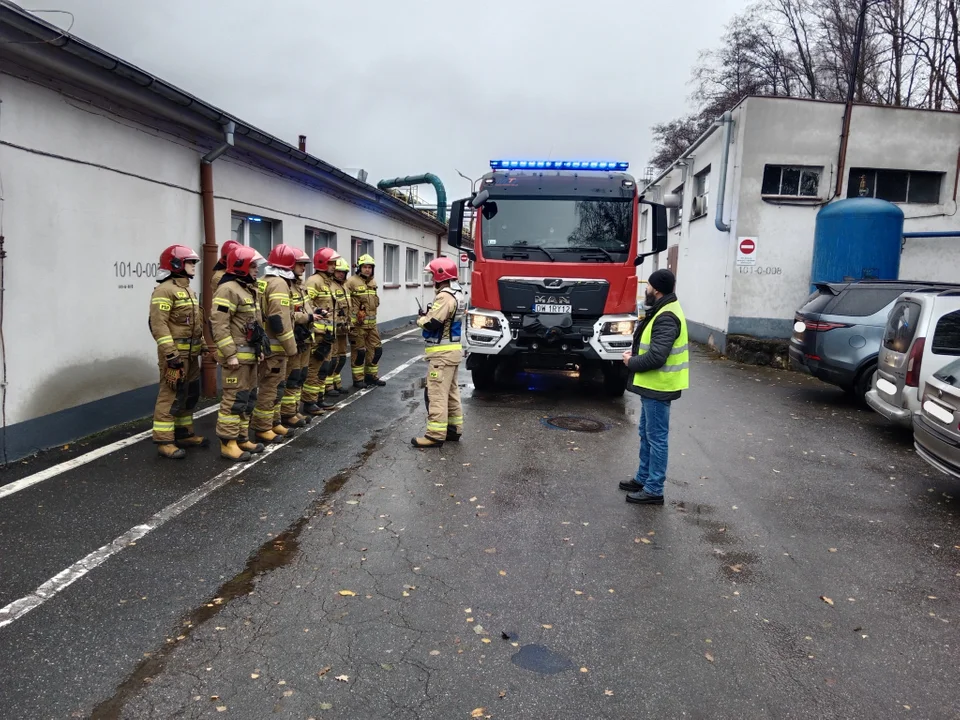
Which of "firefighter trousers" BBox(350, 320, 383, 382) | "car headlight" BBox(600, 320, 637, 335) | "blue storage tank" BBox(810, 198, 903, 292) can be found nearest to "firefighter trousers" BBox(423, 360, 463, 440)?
"car headlight" BBox(600, 320, 637, 335)

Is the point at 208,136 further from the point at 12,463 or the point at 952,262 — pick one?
the point at 952,262

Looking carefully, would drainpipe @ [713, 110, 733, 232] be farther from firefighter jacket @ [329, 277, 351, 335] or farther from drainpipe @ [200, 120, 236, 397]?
drainpipe @ [200, 120, 236, 397]

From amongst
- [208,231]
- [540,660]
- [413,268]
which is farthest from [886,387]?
[413,268]

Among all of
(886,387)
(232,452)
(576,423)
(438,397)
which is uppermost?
(886,387)

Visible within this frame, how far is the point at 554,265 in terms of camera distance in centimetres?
883

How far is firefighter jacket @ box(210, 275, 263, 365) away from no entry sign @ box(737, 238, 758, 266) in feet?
38.3

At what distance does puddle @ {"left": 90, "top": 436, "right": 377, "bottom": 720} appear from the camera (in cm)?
274

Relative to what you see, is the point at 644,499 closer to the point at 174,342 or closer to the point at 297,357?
the point at 297,357

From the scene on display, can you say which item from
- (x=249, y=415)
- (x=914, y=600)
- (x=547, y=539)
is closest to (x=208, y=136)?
(x=249, y=415)

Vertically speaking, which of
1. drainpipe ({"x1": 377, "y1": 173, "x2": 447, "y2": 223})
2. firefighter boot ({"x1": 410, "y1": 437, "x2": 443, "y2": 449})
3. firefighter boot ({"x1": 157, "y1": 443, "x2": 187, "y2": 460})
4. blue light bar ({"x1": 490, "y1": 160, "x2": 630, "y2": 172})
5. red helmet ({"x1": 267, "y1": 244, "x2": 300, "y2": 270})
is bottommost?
firefighter boot ({"x1": 410, "y1": 437, "x2": 443, "y2": 449})

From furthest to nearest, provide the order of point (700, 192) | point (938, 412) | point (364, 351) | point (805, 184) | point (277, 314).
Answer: point (700, 192) < point (805, 184) < point (364, 351) < point (277, 314) < point (938, 412)

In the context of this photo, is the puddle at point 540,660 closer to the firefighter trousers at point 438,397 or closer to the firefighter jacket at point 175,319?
the firefighter trousers at point 438,397

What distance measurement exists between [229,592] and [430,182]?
29.6 meters

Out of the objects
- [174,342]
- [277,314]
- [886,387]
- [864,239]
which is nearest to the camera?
[174,342]
